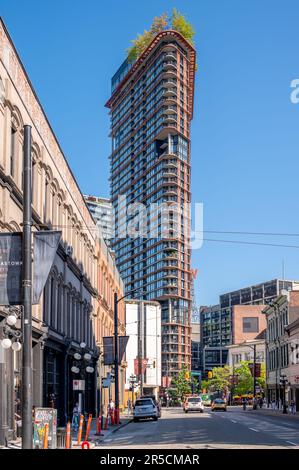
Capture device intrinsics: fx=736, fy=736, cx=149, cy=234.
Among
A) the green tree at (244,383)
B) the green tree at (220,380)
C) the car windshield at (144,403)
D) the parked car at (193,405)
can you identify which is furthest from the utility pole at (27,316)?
the green tree at (220,380)

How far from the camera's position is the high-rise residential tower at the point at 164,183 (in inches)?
6698

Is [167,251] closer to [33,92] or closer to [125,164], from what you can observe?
[125,164]

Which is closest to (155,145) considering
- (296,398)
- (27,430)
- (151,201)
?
(151,201)

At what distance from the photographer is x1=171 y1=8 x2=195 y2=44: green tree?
577 feet

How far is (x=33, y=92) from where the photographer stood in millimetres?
32625

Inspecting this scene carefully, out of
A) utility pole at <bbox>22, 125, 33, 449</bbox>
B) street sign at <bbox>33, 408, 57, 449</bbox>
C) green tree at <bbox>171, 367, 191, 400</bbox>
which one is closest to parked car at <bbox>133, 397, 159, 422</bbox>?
street sign at <bbox>33, 408, 57, 449</bbox>

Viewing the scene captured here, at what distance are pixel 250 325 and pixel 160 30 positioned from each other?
250 ft

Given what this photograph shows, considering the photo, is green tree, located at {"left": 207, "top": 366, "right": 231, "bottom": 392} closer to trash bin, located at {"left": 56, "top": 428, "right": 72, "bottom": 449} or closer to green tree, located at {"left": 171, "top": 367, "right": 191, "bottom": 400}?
green tree, located at {"left": 171, "top": 367, "right": 191, "bottom": 400}

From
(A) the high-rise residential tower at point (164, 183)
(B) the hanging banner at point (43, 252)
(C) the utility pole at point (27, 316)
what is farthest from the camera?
(A) the high-rise residential tower at point (164, 183)

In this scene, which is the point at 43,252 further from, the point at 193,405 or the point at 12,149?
the point at 193,405

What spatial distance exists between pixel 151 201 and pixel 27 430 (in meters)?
163

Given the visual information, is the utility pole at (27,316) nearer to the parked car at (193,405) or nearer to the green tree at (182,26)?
the parked car at (193,405)

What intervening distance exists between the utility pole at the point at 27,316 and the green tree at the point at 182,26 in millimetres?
167284

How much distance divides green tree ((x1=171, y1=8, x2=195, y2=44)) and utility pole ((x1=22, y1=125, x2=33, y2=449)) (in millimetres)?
167284
